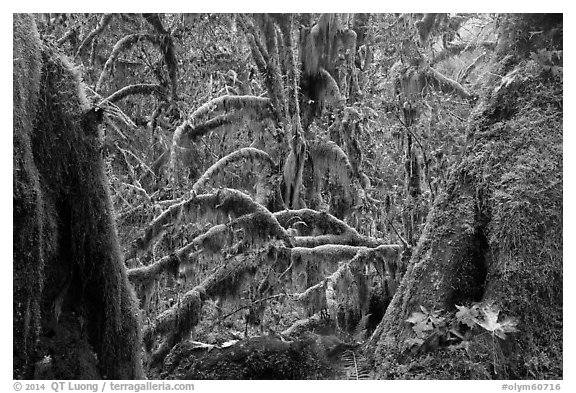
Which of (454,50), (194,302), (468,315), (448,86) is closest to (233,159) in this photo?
(194,302)

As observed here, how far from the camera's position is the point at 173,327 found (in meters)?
6.10

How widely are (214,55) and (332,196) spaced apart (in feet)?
9.65

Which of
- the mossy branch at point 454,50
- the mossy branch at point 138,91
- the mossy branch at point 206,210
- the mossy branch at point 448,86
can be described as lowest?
the mossy branch at point 206,210

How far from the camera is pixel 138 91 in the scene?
7715 millimetres

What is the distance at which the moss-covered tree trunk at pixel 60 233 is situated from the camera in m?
3.54

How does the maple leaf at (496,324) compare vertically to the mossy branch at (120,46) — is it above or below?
below

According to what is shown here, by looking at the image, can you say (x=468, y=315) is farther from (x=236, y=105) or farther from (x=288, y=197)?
(x=236, y=105)

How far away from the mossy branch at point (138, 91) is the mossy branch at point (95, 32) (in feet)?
2.65

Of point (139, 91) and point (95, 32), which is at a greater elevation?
point (95, 32)

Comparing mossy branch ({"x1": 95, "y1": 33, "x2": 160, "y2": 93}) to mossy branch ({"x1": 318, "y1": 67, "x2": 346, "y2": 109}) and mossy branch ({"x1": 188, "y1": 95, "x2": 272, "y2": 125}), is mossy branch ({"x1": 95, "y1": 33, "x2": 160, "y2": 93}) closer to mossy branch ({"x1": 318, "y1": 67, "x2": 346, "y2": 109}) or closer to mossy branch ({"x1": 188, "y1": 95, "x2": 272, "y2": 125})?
mossy branch ({"x1": 188, "y1": 95, "x2": 272, "y2": 125})

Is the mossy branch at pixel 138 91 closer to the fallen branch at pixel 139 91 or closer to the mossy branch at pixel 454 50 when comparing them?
the fallen branch at pixel 139 91

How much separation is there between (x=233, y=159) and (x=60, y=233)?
381 centimetres

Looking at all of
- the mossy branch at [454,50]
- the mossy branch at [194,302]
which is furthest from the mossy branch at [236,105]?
the mossy branch at [454,50]
